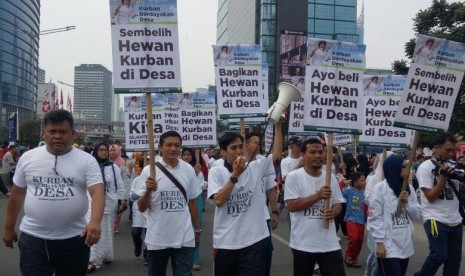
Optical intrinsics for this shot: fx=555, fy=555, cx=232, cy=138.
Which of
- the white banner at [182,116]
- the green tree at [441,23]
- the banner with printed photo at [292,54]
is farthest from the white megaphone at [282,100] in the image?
the banner with printed photo at [292,54]

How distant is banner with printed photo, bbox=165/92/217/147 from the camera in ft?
32.7

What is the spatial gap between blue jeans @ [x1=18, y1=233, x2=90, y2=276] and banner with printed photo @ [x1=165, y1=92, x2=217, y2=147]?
5.50 meters

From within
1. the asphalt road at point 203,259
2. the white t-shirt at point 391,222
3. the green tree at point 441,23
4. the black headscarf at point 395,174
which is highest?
the green tree at point 441,23

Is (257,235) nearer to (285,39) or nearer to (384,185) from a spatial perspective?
(384,185)

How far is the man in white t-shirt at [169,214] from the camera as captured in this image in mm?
5176

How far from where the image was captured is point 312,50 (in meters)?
5.63

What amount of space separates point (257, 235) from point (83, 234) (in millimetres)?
1662

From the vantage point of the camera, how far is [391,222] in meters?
5.21

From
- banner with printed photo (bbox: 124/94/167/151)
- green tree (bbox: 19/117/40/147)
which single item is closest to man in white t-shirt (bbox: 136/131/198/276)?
banner with printed photo (bbox: 124/94/167/151)

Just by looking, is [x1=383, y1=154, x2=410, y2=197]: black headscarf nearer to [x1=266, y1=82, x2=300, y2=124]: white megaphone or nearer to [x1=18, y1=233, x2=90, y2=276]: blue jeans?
[x1=266, y1=82, x2=300, y2=124]: white megaphone

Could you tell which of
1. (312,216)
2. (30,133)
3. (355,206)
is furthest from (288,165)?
(30,133)

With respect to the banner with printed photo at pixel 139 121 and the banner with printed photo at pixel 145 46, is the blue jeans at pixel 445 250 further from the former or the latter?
the banner with printed photo at pixel 139 121

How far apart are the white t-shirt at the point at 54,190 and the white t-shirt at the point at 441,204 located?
3665 mm

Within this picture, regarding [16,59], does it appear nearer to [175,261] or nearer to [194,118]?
[194,118]
